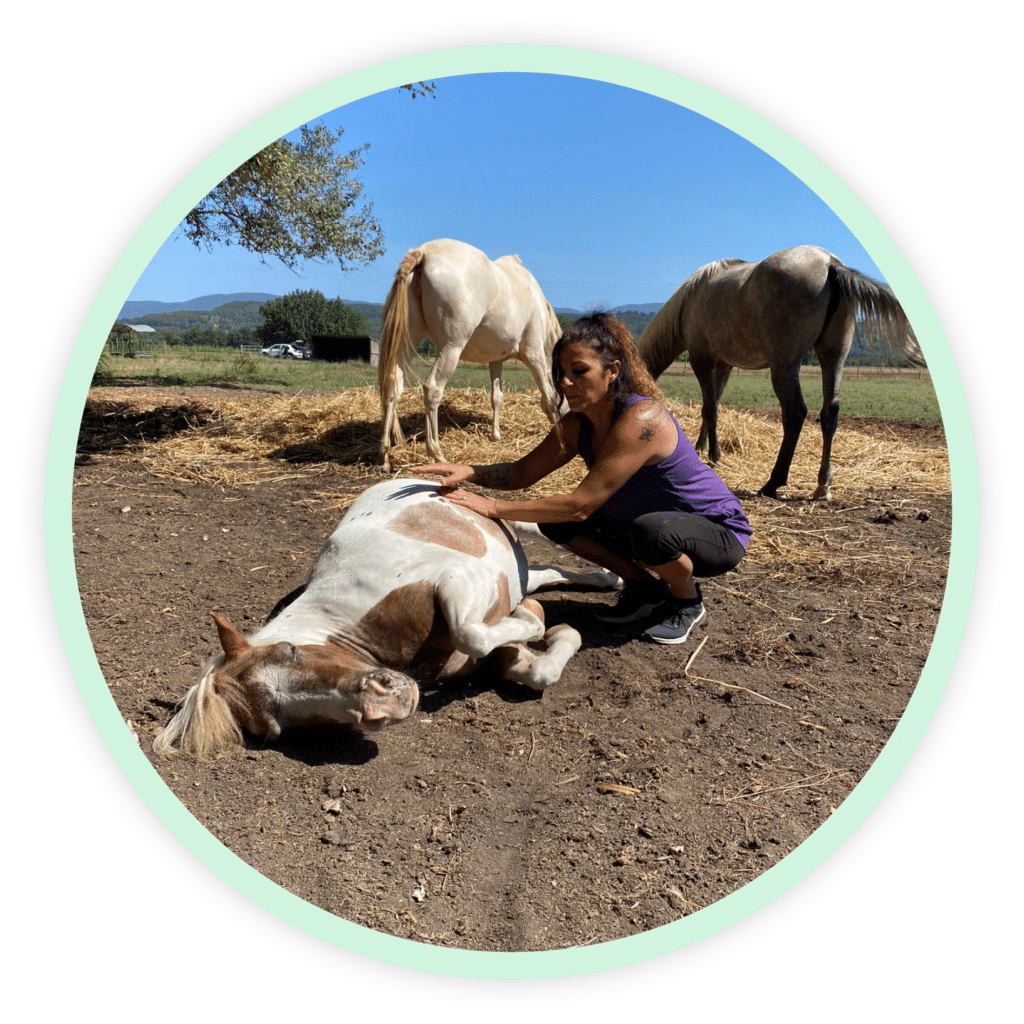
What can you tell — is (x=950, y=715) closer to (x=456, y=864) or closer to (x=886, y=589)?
(x=456, y=864)

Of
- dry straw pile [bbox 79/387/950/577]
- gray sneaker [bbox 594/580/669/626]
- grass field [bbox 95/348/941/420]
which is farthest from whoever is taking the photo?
grass field [bbox 95/348/941/420]

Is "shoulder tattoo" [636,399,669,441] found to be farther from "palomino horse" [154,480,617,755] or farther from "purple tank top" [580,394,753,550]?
"palomino horse" [154,480,617,755]

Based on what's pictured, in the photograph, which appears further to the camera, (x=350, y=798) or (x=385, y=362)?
(x=385, y=362)

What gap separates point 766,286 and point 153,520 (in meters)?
4.36

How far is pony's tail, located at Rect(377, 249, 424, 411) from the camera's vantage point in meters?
5.65

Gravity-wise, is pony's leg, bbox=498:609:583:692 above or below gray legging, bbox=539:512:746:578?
below

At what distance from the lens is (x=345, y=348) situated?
6.62 m

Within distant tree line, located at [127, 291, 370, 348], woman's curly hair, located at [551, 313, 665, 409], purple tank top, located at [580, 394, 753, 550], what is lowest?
purple tank top, located at [580, 394, 753, 550]

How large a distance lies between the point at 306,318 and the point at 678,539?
9.19ft

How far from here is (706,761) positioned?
2.51 meters

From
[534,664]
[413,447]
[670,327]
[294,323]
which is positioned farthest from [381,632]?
[670,327]

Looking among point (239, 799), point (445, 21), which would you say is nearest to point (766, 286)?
point (445, 21)

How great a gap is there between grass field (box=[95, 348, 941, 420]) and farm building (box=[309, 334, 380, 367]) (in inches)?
8.9

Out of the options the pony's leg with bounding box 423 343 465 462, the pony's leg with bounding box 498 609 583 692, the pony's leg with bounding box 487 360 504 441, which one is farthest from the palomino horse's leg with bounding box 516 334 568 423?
the pony's leg with bounding box 498 609 583 692
